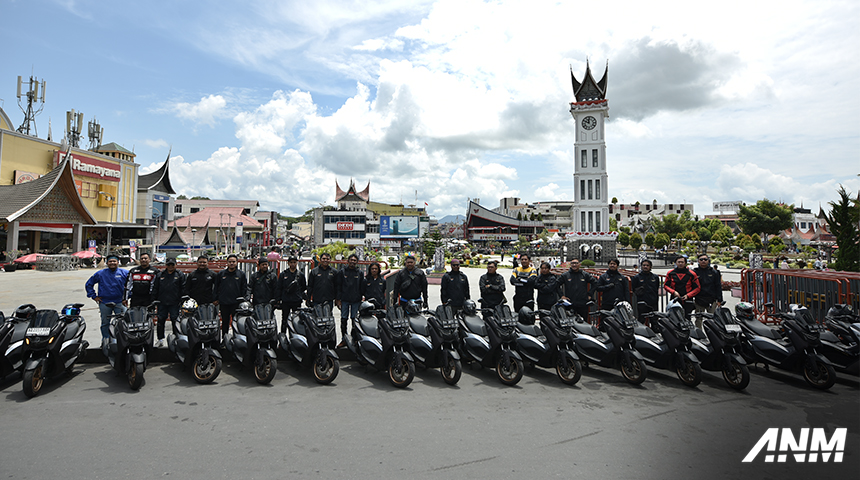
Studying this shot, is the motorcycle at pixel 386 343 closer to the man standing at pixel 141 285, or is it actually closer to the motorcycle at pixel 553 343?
the motorcycle at pixel 553 343

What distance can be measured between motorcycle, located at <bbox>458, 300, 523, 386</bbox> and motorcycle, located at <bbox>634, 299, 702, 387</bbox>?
5.48 ft

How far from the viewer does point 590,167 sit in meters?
45.8

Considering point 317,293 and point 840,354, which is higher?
point 317,293

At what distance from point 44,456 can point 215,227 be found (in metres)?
64.8

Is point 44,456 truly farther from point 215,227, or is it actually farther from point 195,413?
point 215,227

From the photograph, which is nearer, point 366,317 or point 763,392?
point 763,392

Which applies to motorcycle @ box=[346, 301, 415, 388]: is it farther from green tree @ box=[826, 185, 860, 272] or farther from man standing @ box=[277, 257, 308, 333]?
green tree @ box=[826, 185, 860, 272]

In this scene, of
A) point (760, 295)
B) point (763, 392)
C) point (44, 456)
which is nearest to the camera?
point (44, 456)

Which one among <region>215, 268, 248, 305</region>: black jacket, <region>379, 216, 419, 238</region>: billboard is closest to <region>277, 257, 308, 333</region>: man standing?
<region>215, 268, 248, 305</region>: black jacket

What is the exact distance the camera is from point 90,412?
15.0ft

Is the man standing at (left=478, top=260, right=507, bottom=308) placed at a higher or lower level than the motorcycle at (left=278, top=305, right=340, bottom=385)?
higher

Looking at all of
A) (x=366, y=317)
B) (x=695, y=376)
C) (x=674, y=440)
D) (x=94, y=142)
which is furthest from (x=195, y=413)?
(x=94, y=142)

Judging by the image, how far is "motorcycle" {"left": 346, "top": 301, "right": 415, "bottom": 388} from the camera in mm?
5500

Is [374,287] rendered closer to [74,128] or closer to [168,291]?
[168,291]
